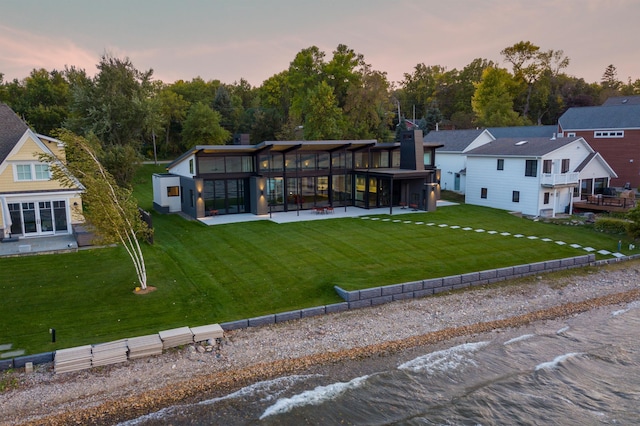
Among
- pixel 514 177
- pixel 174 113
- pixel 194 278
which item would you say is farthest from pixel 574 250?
pixel 174 113

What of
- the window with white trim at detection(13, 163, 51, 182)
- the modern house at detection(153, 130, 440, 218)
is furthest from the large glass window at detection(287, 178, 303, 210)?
the window with white trim at detection(13, 163, 51, 182)

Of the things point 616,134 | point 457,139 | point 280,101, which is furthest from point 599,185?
point 280,101

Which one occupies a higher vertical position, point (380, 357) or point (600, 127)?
point (600, 127)

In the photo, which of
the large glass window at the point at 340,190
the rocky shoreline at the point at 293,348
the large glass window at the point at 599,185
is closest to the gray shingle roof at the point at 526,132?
the large glass window at the point at 599,185

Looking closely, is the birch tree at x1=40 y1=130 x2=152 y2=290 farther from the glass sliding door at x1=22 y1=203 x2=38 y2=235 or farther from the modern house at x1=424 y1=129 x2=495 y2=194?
the modern house at x1=424 y1=129 x2=495 y2=194

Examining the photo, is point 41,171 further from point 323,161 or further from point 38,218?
point 323,161

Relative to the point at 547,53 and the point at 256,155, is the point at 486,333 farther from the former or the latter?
the point at 547,53

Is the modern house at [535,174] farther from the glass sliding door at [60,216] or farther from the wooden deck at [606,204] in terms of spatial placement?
the glass sliding door at [60,216]
